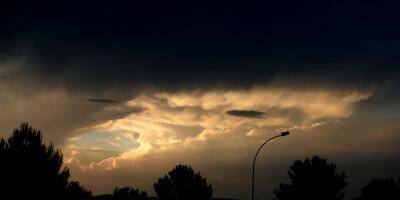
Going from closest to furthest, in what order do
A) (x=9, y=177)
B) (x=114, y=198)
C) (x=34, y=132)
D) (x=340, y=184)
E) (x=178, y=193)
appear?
(x=9, y=177) < (x=34, y=132) < (x=340, y=184) < (x=114, y=198) < (x=178, y=193)

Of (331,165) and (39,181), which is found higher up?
(331,165)

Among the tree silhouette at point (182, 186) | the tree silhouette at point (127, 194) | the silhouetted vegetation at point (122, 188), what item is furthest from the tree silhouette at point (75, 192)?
the tree silhouette at point (182, 186)

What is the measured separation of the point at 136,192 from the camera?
225ft

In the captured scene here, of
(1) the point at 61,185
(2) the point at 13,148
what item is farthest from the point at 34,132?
(1) the point at 61,185

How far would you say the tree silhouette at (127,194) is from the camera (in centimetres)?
6744

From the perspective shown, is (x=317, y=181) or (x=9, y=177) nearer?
(x=9, y=177)

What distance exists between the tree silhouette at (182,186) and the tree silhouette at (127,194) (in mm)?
12178

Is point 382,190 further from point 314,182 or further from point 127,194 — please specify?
point 127,194

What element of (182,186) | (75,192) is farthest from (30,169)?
(182,186)

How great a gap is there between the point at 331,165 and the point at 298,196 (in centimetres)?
592

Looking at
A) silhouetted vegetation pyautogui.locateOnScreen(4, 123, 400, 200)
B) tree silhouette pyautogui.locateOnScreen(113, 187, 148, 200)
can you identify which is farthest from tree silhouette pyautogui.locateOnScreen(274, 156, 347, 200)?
tree silhouette pyautogui.locateOnScreen(113, 187, 148, 200)

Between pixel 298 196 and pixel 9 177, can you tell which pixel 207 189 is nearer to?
pixel 298 196

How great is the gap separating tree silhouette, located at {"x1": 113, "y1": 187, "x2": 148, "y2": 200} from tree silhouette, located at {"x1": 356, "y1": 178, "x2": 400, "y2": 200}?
106ft

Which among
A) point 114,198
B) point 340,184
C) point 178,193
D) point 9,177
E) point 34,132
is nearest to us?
point 9,177
